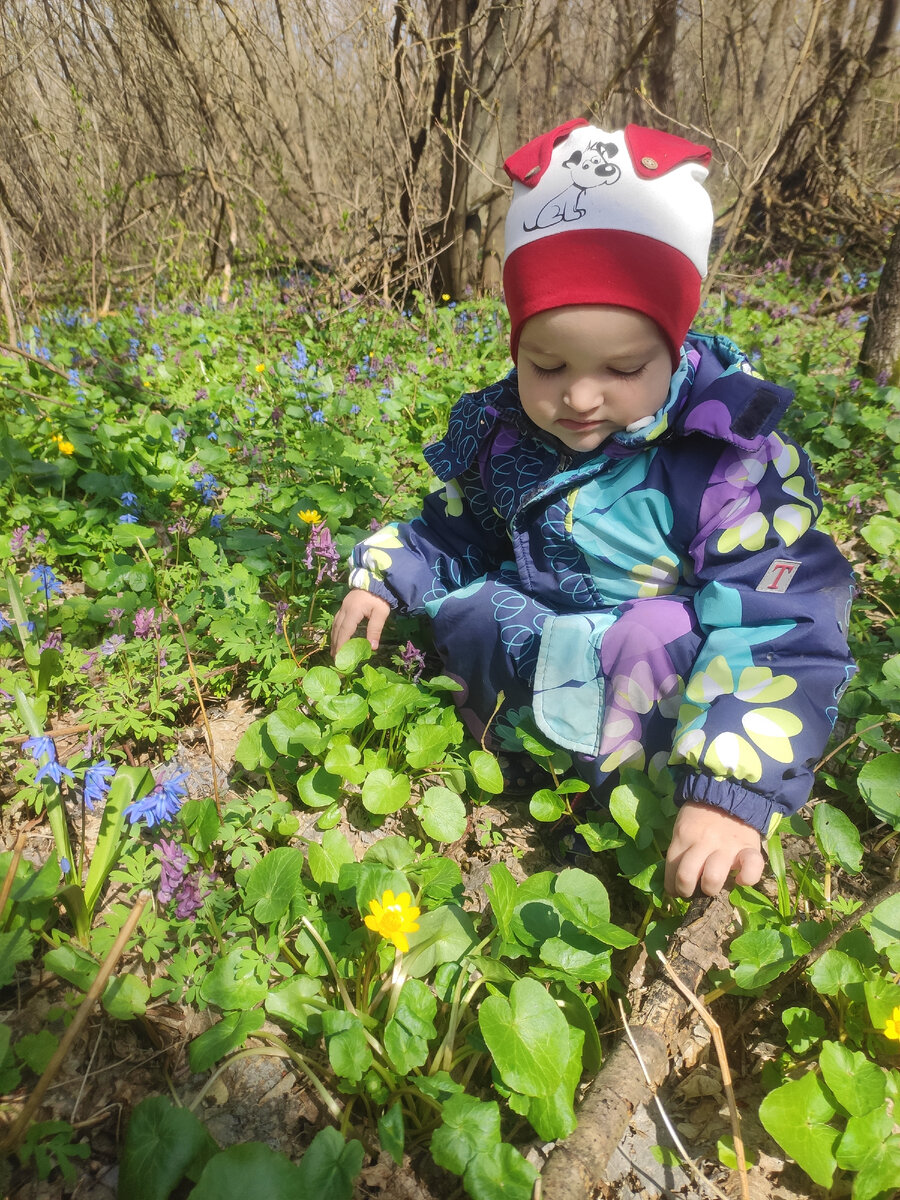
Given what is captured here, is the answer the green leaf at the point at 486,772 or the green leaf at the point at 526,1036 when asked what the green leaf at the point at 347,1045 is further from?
the green leaf at the point at 486,772

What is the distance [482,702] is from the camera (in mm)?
1779

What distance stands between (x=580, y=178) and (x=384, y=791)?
131 cm

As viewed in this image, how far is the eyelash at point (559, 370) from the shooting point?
136cm

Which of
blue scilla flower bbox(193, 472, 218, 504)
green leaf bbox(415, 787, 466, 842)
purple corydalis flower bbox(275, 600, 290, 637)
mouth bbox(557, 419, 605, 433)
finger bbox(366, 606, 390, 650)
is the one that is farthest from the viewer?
blue scilla flower bbox(193, 472, 218, 504)

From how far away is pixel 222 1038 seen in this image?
1.08m

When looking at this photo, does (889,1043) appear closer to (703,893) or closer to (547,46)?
(703,893)

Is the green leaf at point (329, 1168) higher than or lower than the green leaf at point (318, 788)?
higher

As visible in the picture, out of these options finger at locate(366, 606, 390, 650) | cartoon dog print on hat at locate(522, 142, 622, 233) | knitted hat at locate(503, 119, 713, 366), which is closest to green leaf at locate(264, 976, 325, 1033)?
finger at locate(366, 606, 390, 650)

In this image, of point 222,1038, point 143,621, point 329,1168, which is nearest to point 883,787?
point 329,1168

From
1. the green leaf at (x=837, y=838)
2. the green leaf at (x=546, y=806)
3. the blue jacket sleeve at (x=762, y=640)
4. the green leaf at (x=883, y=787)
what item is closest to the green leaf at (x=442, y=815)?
the green leaf at (x=546, y=806)

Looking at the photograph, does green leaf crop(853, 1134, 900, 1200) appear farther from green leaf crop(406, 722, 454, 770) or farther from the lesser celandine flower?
green leaf crop(406, 722, 454, 770)

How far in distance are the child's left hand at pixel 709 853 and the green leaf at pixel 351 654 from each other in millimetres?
865

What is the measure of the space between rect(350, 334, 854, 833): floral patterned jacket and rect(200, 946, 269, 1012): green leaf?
0.74 meters

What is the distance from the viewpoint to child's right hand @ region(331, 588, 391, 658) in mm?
1847
